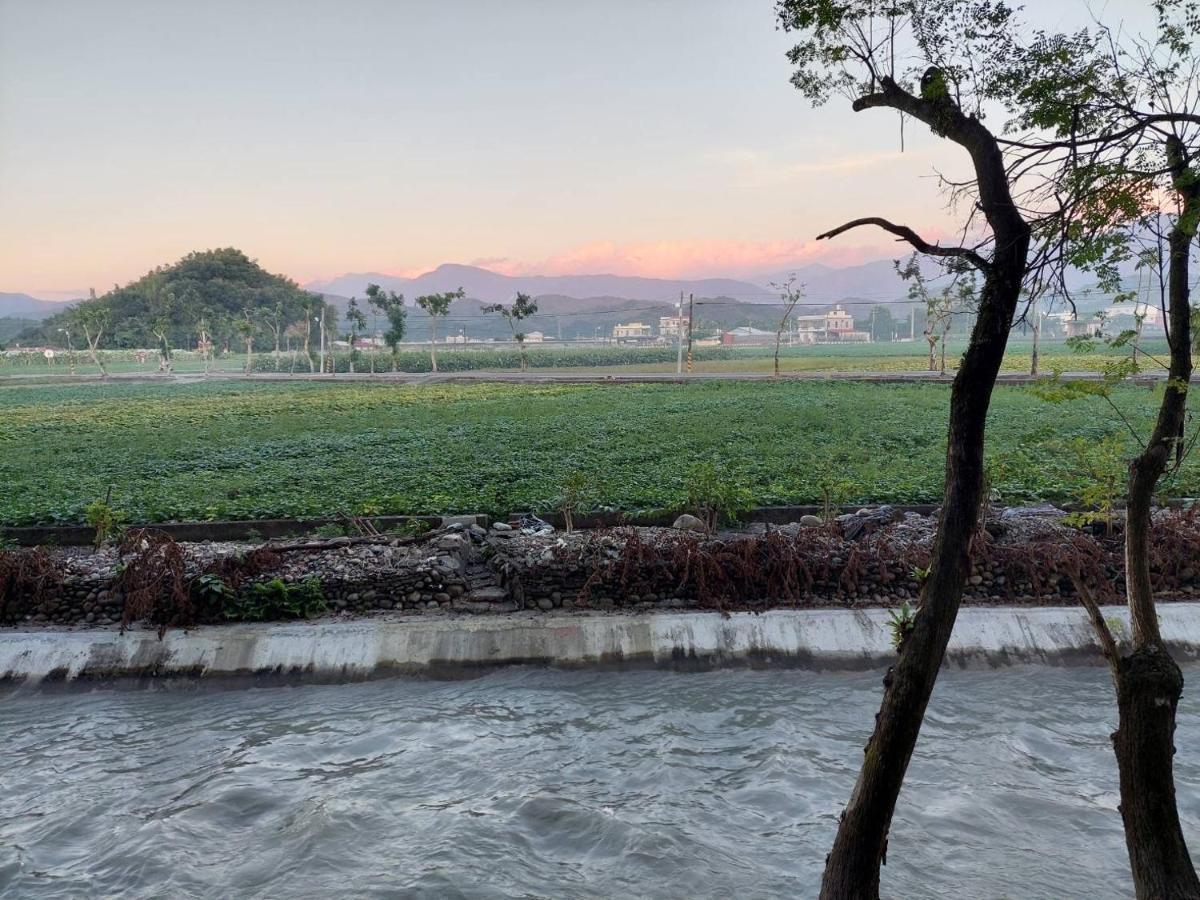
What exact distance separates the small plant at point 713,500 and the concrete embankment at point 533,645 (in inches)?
72.3

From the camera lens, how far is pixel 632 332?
104 m

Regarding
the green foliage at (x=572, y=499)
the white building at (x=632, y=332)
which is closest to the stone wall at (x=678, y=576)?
the green foliage at (x=572, y=499)

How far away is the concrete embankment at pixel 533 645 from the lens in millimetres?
8672

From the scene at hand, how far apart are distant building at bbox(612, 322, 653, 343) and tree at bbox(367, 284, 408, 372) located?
35.3 m

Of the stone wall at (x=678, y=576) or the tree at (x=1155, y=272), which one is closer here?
the tree at (x=1155, y=272)

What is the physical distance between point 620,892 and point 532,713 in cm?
242

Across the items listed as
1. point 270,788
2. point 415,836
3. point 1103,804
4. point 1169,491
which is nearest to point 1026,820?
point 1103,804

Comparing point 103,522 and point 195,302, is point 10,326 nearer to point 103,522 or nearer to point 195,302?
point 195,302

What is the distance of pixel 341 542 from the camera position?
1027 centimetres

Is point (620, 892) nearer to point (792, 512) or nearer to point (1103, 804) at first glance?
point (1103, 804)

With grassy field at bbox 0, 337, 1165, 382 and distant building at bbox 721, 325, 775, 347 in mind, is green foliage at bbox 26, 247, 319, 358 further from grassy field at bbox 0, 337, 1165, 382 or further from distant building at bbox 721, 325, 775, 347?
distant building at bbox 721, 325, 775, 347

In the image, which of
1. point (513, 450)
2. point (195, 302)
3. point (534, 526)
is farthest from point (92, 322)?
point (534, 526)

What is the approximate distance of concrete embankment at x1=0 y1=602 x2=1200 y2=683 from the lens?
28.5ft

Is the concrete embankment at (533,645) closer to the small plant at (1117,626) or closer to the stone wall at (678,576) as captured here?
the stone wall at (678,576)
